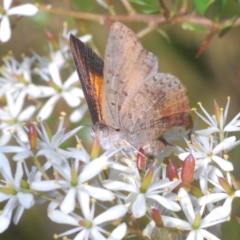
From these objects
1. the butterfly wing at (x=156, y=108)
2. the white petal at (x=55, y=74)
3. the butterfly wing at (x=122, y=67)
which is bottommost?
the butterfly wing at (x=156, y=108)

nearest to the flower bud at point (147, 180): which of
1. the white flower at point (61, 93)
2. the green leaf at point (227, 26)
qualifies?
the green leaf at point (227, 26)

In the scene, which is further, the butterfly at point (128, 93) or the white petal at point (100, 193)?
the butterfly at point (128, 93)

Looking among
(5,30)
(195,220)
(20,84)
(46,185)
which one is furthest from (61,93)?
(195,220)

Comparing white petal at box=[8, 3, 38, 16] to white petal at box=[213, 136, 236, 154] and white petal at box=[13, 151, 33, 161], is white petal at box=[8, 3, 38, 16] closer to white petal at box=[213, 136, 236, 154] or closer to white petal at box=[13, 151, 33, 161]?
white petal at box=[13, 151, 33, 161]

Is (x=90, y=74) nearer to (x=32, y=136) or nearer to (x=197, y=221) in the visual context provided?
(x=32, y=136)

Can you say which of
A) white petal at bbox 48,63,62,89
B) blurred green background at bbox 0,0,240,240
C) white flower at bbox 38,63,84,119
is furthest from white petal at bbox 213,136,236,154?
blurred green background at bbox 0,0,240,240

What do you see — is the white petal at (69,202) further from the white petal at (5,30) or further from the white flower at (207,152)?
the white petal at (5,30)

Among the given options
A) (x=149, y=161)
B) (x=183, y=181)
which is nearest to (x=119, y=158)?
(x=149, y=161)
